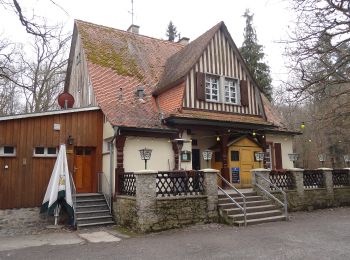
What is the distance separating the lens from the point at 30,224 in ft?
40.3

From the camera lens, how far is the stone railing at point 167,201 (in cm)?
1076

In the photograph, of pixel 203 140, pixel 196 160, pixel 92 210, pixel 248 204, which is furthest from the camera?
pixel 203 140

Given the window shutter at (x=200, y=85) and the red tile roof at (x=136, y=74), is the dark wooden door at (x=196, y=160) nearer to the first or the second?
the red tile roof at (x=136, y=74)

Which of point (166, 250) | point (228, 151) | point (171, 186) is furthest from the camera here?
point (228, 151)

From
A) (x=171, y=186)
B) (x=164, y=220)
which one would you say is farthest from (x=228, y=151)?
(x=164, y=220)

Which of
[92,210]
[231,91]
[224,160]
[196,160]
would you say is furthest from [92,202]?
[231,91]

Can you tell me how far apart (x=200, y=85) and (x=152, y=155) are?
4.09 m

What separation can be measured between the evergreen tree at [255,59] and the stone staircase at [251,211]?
66.6 ft

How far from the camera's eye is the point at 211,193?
11.9 metres

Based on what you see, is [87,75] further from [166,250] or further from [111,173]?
[166,250]

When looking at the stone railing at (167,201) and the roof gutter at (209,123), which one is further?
the roof gutter at (209,123)

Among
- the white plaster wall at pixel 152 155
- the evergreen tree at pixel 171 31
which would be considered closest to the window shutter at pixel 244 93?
the white plaster wall at pixel 152 155

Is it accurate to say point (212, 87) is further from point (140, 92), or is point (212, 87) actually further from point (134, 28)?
point (134, 28)

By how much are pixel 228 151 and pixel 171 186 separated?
16.4ft
